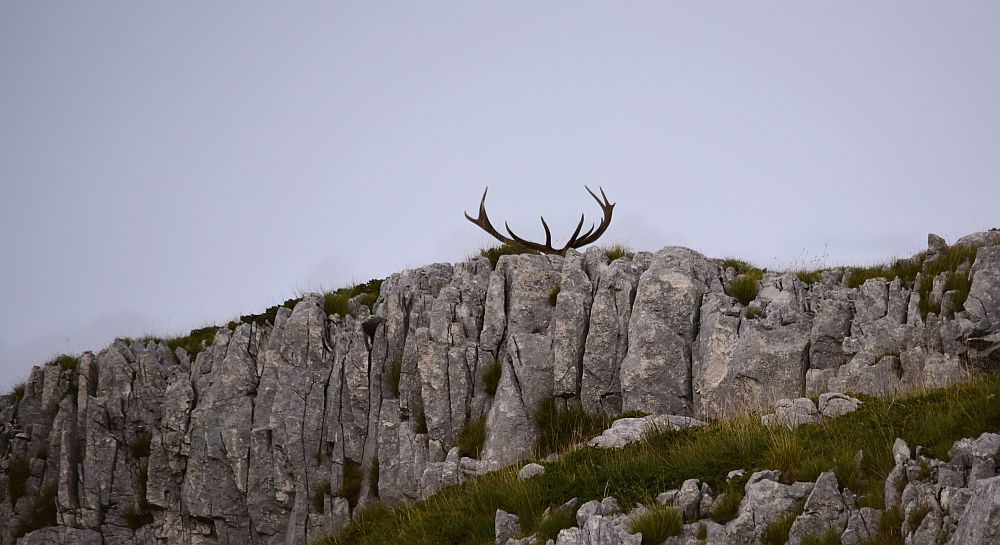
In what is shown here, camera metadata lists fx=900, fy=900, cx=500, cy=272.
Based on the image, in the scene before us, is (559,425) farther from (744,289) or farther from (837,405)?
(837,405)

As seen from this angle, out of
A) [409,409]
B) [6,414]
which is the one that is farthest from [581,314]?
[6,414]

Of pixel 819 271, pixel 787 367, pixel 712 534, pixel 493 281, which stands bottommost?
pixel 712 534

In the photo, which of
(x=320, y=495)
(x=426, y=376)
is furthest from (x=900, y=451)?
(x=320, y=495)

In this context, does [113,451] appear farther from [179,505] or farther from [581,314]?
[581,314]

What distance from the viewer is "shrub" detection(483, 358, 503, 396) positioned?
23.1m

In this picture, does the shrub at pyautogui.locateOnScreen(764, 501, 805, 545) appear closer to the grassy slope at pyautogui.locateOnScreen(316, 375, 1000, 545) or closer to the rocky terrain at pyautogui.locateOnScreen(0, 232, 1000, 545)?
the grassy slope at pyautogui.locateOnScreen(316, 375, 1000, 545)

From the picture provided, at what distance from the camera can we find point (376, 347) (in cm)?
2506

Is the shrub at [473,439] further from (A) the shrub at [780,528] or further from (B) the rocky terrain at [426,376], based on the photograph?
(A) the shrub at [780,528]

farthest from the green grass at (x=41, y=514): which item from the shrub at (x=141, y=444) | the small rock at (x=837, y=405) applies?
the small rock at (x=837, y=405)

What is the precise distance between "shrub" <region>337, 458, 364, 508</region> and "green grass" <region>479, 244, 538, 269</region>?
22.7 feet

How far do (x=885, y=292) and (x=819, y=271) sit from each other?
2364 mm

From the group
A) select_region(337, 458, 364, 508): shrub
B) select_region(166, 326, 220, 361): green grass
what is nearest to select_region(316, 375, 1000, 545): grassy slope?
select_region(337, 458, 364, 508): shrub

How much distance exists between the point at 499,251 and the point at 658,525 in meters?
14.5

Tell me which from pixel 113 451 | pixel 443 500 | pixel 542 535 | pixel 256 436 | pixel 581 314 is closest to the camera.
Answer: pixel 542 535
